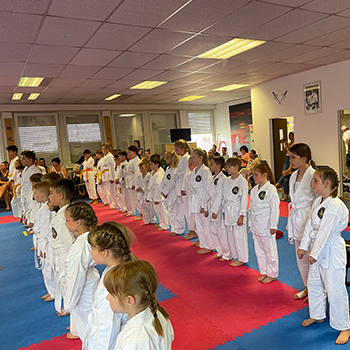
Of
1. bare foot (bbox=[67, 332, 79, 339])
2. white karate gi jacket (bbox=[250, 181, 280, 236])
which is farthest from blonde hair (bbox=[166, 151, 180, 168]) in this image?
bare foot (bbox=[67, 332, 79, 339])

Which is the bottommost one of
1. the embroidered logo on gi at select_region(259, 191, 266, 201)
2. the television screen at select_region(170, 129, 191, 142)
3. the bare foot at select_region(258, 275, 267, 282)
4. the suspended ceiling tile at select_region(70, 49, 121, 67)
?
the bare foot at select_region(258, 275, 267, 282)

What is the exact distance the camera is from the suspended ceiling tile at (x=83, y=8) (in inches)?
115

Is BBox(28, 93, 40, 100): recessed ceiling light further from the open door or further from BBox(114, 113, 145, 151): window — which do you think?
the open door

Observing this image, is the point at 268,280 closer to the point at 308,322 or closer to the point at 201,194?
the point at 308,322

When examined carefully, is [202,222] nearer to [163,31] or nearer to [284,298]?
[284,298]

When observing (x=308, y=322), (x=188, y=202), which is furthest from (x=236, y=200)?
(x=308, y=322)

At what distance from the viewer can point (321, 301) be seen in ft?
8.12

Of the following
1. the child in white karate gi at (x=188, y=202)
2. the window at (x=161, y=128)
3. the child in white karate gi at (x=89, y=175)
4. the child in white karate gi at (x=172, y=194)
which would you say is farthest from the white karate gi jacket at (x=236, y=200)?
the window at (x=161, y=128)

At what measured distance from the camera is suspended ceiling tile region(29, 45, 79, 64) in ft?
14.0

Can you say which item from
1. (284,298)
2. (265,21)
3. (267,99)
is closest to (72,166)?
(267,99)

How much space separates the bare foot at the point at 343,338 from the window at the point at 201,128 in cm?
1155

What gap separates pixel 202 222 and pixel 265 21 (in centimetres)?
284

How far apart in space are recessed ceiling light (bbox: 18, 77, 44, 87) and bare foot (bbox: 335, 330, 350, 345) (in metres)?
6.54

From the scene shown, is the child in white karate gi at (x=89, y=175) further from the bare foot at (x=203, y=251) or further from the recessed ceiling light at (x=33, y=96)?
the bare foot at (x=203, y=251)
